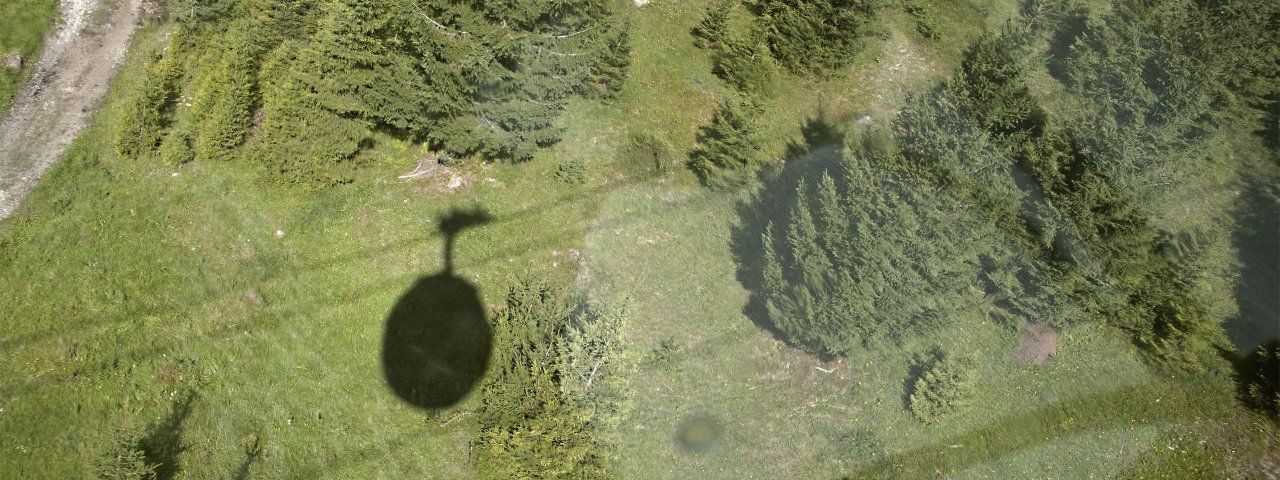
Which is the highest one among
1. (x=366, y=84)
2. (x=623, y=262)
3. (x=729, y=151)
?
(x=366, y=84)

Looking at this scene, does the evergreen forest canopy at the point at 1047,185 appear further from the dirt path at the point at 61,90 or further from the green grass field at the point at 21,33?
the green grass field at the point at 21,33

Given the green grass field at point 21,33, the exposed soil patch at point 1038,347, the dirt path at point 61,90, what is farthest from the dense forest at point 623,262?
the dirt path at point 61,90

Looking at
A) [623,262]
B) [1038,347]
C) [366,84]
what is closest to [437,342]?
[623,262]

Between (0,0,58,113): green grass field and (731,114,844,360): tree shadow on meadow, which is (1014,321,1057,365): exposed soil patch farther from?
(0,0,58,113): green grass field

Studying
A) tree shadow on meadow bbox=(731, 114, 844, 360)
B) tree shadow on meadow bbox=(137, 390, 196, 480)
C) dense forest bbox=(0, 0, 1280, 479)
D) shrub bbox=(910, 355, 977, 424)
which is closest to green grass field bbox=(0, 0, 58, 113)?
dense forest bbox=(0, 0, 1280, 479)

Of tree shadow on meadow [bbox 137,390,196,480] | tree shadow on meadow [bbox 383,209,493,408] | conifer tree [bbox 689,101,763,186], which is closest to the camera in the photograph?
tree shadow on meadow [bbox 137,390,196,480]

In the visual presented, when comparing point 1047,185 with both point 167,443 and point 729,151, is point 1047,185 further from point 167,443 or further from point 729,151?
point 167,443
